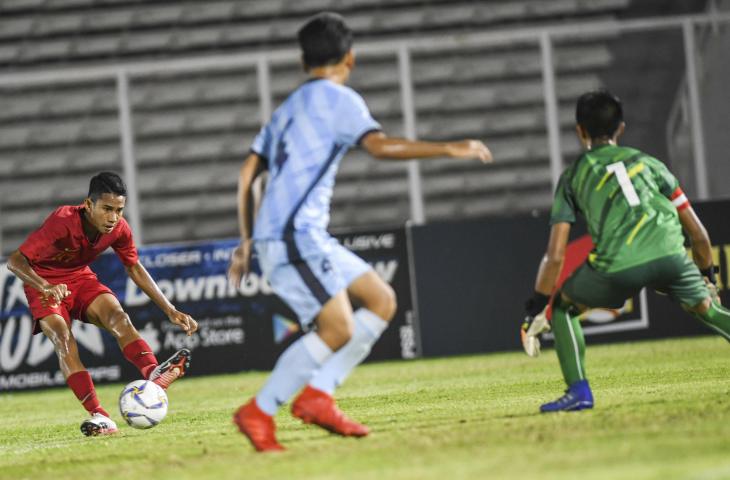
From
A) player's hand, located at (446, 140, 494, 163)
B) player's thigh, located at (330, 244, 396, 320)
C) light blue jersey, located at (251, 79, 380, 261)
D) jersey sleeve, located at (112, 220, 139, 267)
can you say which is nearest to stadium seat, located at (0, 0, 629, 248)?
jersey sleeve, located at (112, 220, 139, 267)

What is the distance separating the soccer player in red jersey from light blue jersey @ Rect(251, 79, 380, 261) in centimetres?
206

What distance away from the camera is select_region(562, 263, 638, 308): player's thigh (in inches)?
248

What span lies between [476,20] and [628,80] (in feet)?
9.19

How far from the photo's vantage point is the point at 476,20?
1655 cm

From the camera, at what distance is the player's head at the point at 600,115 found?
6363 millimetres

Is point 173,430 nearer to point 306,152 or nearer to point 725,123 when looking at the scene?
point 306,152

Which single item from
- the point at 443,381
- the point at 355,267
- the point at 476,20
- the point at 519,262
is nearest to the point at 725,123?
the point at 519,262

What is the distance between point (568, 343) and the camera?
6430 millimetres

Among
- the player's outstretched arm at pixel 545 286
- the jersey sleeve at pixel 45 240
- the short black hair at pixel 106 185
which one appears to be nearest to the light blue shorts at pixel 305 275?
the player's outstretched arm at pixel 545 286

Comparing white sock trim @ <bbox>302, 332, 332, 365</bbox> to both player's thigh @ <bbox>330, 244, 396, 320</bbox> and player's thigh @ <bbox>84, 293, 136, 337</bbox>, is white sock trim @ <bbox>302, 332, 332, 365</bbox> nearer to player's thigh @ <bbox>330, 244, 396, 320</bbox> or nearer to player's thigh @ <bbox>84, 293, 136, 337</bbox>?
player's thigh @ <bbox>330, 244, 396, 320</bbox>

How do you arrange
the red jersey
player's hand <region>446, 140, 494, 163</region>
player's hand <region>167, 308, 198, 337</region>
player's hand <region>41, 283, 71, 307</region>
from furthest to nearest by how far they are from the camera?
the red jersey
player's hand <region>167, 308, 198, 337</region>
player's hand <region>41, 283, 71, 307</region>
player's hand <region>446, 140, 494, 163</region>

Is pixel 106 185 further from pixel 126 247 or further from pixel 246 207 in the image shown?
pixel 246 207

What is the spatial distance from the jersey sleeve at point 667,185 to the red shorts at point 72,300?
11.7 ft

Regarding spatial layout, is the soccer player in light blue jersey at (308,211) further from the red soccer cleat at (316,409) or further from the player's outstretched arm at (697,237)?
the player's outstretched arm at (697,237)
